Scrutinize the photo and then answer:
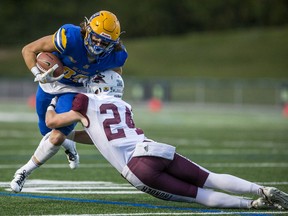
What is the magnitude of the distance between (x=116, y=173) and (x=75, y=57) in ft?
7.47

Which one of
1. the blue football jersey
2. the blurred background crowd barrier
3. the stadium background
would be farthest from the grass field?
the stadium background

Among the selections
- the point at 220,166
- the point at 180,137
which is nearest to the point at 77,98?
the point at 220,166

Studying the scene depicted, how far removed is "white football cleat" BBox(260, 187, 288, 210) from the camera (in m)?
5.72

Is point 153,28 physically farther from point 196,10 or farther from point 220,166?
point 220,166

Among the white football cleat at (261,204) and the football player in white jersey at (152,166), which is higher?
the football player in white jersey at (152,166)

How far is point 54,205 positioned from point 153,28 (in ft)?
172

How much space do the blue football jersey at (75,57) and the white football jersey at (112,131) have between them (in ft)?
2.78

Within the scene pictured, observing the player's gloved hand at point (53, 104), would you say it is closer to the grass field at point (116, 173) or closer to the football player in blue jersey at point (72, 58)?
the football player in blue jersey at point (72, 58)

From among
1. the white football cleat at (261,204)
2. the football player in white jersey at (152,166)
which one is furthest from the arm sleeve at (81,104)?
the white football cleat at (261,204)

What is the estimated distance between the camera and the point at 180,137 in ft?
46.0

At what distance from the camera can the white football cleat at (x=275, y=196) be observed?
5.72m

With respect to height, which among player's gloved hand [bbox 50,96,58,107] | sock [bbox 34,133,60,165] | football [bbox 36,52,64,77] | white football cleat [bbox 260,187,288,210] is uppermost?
football [bbox 36,52,64,77]

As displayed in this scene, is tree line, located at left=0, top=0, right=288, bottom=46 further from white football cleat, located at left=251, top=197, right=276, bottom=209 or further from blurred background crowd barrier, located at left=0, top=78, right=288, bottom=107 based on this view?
white football cleat, located at left=251, top=197, right=276, bottom=209

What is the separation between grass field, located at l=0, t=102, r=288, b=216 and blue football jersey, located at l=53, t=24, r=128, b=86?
1.04m
